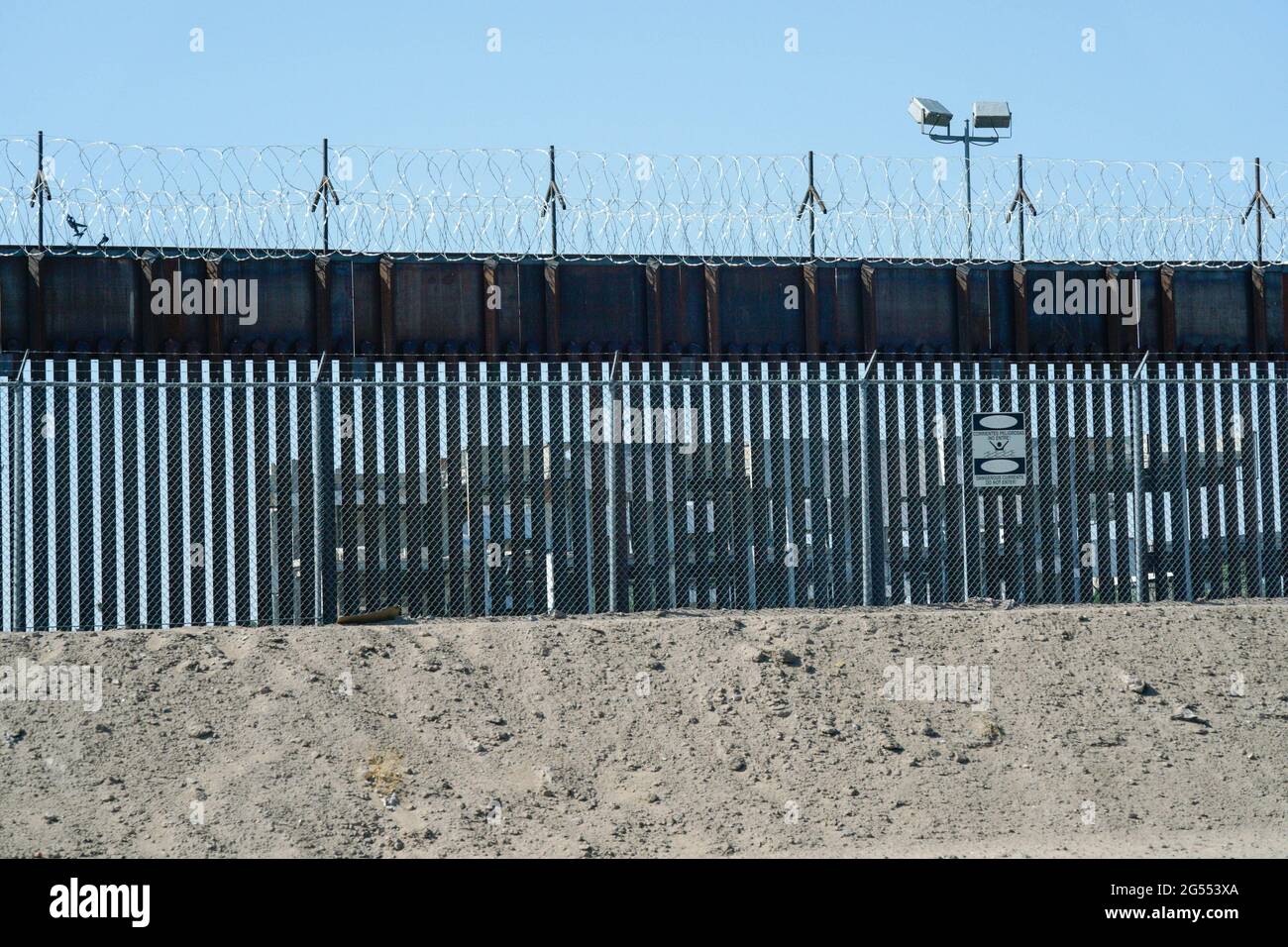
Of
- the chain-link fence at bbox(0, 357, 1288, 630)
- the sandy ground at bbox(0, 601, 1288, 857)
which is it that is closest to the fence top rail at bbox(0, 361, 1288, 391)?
the chain-link fence at bbox(0, 357, 1288, 630)

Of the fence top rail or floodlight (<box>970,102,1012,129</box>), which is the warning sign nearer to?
the fence top rail

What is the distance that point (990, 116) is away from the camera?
1627 centimetres

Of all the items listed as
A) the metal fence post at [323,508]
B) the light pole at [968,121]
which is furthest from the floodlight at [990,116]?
the metal fence post at [323,508]

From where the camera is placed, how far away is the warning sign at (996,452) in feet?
49.4

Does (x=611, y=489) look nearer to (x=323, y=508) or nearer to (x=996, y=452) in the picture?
(x=323, y=508)

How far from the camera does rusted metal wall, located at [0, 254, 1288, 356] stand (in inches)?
595

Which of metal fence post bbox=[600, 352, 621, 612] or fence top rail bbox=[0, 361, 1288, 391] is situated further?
metal fence post bbox=[600, 352, 621, 612]

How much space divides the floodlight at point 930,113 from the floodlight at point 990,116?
295 mm

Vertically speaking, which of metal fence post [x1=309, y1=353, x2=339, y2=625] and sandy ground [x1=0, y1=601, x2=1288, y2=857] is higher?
metal fence post [x1=309, y1=353, x2=339, y2=625]

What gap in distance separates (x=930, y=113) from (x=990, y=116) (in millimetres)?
692

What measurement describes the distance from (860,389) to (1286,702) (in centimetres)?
487

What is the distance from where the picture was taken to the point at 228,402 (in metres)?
14.9

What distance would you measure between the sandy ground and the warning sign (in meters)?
1.93

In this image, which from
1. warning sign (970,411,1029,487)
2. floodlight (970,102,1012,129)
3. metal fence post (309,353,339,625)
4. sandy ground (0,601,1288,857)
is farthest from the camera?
floodlight (970,102,1012,129)
